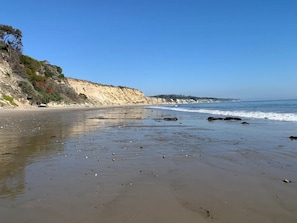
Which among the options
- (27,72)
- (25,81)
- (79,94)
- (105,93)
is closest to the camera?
(25,81)

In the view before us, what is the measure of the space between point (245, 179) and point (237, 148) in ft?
12.2

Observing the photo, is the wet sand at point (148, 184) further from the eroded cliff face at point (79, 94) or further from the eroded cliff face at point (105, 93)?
the eroded cliff face at point (105, 93)

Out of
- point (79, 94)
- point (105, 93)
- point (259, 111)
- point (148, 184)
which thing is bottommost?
point (259, 111)

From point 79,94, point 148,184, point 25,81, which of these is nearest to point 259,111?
point 148,184

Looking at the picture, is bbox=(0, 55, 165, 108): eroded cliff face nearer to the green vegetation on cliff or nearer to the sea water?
the green vegetation on cliff

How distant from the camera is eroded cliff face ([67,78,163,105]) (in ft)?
307

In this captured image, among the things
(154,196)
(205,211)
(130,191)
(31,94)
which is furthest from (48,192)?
(31,94)

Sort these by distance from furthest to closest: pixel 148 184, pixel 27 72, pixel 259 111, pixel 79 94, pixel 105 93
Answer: pixel 105 93 → pixel 79 94 → pixel 27 72 → pixel 259 111 → pixel 148 184

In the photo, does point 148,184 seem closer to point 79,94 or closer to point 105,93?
point 79,94

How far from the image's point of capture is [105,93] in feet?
360

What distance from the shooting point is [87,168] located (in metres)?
6.53

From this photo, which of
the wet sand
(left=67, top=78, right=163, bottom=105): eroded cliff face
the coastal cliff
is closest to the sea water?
the wet sand

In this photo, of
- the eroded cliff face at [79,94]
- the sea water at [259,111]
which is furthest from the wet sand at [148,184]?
the eroded cliff face at [79,94]

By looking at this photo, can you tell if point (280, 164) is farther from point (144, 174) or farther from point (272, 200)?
point (144, 174)
